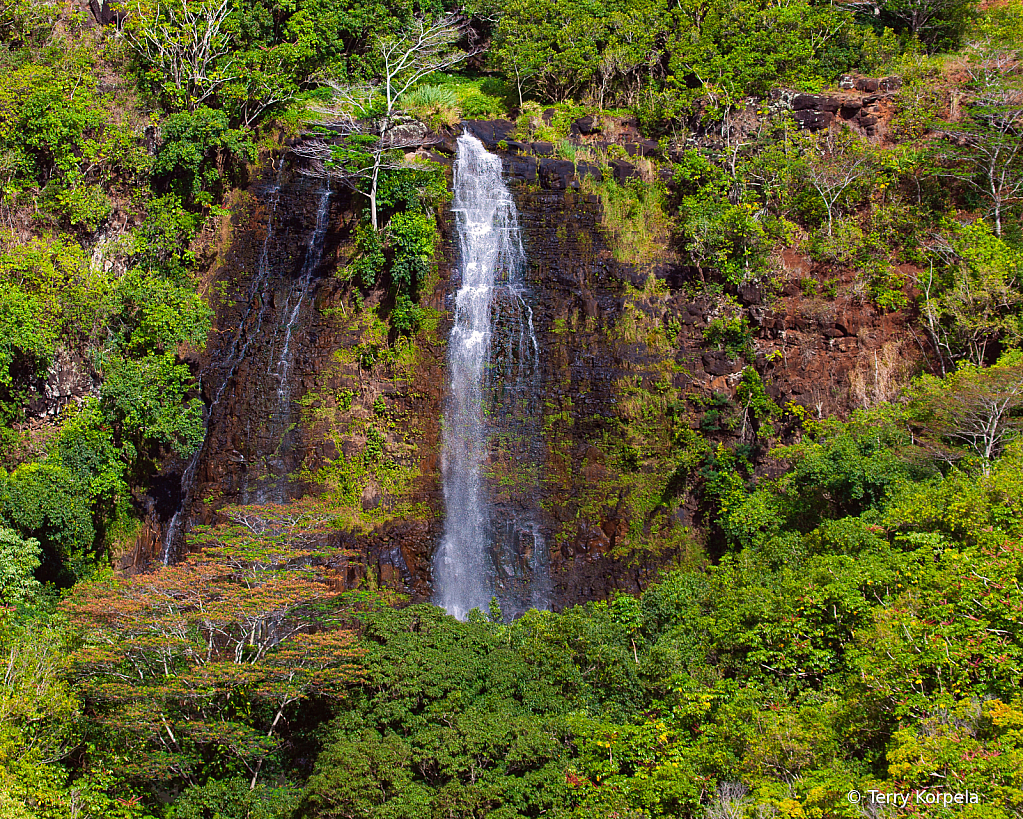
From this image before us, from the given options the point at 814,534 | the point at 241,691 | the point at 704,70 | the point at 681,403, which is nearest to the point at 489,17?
the point at 704,70

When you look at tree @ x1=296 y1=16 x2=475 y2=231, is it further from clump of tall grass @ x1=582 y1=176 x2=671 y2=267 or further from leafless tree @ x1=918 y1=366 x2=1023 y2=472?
leafless tree @ x1=918 y1=366 x2=1023 y2=472

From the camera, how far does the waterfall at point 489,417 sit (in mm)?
22578

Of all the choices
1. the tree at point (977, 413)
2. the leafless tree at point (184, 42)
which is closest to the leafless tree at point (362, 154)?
the leafless tree at point (184, 42)

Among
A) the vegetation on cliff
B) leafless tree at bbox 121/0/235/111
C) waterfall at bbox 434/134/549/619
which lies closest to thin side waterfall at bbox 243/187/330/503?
the vegetation on cliff

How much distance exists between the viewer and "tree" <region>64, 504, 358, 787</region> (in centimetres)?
1473

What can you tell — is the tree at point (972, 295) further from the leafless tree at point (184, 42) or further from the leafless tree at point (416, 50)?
the leafless tree at point (184, 42)

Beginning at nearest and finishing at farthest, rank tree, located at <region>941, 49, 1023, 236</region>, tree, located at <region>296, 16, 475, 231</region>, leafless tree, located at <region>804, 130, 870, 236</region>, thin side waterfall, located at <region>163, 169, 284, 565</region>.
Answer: thin side waterfall, located at <region>163, 169, 284, 565</region> < tree, located at <region>941, 49, 1023, 236</region> < leafless tree, located at <region>804, 130, 870, 236</region> < tree, located at <region>296, 16, 475, 231</region>

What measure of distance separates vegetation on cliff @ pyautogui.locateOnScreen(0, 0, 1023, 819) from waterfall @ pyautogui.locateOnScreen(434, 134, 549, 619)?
88cm

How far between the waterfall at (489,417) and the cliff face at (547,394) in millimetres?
254

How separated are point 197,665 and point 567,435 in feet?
40.3

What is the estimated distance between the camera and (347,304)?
85.3 feet

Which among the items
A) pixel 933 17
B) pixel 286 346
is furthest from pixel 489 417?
pixel 933 17

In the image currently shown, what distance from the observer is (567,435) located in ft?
79.1

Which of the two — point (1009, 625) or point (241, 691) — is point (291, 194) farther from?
point (1009, 625)
